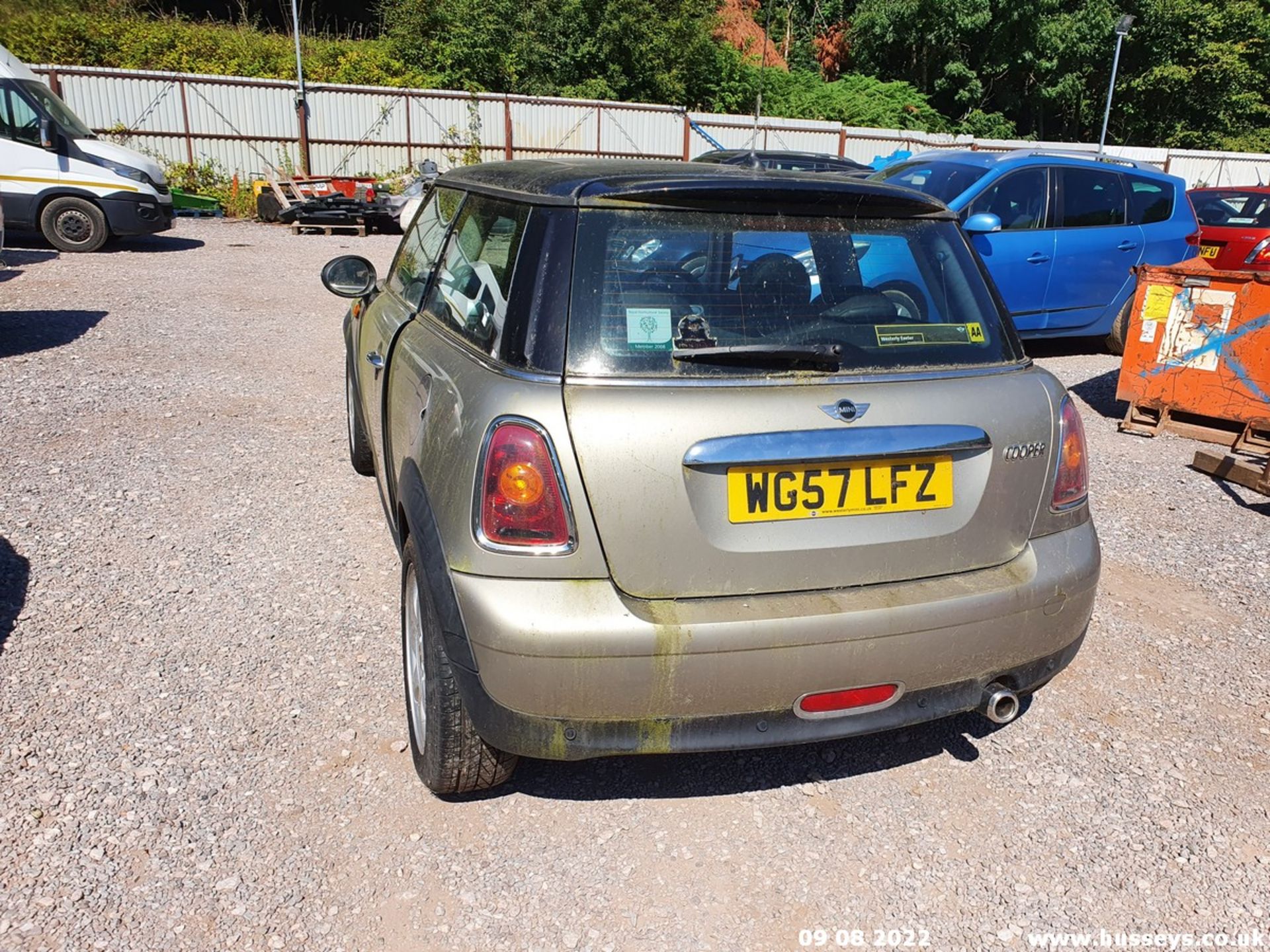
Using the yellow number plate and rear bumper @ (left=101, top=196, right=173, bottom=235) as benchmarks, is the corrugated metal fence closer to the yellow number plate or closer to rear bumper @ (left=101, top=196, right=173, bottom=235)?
rear bumper @ (left=101, top=196, right=173, bottom=235)

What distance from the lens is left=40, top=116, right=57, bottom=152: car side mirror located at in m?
12.0

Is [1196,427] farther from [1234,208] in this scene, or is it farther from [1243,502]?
[1234,208]

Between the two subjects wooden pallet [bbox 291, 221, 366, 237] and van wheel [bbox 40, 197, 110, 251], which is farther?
wooden pallet [bbox 291, 221, 366, 237]

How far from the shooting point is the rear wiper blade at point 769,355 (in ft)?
7.36

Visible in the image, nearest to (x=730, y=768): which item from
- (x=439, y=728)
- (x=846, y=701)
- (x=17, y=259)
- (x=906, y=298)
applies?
(x=846, y=701)

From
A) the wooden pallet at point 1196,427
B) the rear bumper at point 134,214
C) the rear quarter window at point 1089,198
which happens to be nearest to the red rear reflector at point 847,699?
the wooden pallet at point 1196,427

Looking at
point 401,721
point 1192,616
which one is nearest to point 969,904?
point 401,721

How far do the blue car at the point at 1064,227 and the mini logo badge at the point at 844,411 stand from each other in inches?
229

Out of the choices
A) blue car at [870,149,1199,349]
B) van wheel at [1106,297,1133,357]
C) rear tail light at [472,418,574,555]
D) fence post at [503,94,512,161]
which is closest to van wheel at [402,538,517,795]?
rear tail light at [472,418,574,555]

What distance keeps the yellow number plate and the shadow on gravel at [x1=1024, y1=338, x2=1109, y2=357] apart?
7132mm

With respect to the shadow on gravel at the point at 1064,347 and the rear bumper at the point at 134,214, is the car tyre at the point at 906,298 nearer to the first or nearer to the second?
the shadow on gravel at the point at 1064,347

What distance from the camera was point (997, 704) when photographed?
2.40 m

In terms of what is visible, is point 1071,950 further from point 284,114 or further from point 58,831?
point 284,114

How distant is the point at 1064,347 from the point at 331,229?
42.0ft
